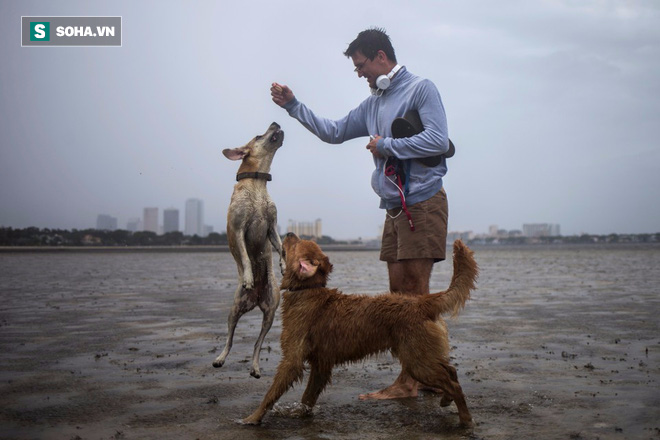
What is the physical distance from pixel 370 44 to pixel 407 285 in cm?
229

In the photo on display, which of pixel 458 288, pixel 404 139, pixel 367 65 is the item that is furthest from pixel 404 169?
pixel 458 288

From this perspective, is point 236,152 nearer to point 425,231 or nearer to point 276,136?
point 276,136

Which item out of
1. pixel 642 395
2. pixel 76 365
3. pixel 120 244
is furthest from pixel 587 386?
pixel 120 244

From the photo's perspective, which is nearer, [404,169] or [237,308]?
[237,308]

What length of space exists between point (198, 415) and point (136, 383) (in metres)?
1.38

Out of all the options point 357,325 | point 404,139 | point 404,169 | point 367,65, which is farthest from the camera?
point 367,65

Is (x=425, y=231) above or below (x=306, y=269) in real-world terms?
above

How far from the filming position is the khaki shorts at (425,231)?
5.83 m

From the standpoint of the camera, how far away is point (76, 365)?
278 inches

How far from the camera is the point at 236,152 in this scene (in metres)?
5.00

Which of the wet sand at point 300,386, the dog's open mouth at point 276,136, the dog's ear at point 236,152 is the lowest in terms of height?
the wet sand at point 300,386

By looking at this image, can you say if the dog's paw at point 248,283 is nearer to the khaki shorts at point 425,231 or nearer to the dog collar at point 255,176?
the dog collar at point 255,176

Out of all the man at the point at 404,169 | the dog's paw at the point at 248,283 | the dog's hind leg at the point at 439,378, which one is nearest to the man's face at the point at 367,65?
the man at the point at 404,169

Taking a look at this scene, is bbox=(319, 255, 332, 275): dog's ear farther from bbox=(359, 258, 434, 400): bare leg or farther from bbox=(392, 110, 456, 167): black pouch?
bbox=(392, 110, 456, 167): black pouch
